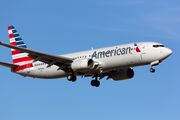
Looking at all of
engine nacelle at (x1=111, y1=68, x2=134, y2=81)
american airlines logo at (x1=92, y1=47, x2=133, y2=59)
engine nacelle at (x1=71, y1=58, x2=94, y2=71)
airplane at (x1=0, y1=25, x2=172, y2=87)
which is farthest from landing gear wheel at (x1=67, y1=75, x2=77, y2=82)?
engine nacelle at (x1=111, y1=68, x2=134, y2=81)

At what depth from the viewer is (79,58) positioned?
5262 cm

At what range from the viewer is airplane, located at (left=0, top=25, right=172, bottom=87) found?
48.2 metres

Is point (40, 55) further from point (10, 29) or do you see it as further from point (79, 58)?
point (10, 29)

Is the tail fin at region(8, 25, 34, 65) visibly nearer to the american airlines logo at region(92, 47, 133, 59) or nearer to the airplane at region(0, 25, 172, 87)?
the airplane at region(0, 25, 172, 87)

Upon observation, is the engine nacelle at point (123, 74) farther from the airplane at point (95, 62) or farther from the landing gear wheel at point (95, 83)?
the landing gear wheel at point (95, 83)

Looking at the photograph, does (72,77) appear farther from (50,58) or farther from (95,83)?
(95,83)

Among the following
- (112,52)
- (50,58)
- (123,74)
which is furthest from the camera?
(123,74)

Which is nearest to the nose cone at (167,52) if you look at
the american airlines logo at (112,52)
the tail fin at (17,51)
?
the american airlines logo at (112,52)

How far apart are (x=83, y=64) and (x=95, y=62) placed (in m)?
1.96

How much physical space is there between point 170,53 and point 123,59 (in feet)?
22.1

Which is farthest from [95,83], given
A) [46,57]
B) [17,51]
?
[17,51]

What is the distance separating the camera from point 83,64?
49.8m

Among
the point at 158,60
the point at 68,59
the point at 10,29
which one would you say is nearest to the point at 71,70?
the point at 68,59

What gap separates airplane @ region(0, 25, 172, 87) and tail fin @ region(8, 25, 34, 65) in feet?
1.52
